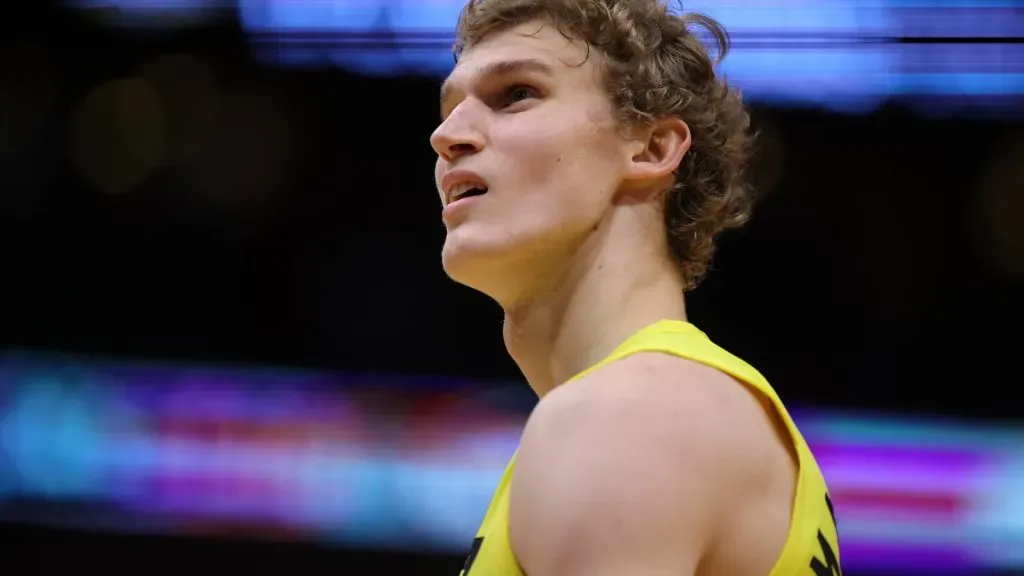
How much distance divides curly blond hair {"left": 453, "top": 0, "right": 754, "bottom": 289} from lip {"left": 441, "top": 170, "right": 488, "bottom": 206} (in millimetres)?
215

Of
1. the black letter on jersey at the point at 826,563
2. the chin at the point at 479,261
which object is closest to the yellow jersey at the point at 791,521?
the black letter on jersey at the point at 826,563

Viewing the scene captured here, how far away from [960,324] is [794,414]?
620 mm

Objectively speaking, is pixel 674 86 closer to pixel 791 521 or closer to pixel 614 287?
pixel 614 287

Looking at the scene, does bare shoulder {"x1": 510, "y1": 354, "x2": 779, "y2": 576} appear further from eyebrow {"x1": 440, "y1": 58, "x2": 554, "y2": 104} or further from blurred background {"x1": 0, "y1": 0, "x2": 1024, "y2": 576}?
blurred background {"x1": 0, "y1": 0, "x2": 1024, "y2": 576}

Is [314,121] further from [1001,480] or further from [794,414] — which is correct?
[1001,480]

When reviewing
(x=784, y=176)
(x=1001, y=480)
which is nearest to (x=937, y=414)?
(x=1001, y=480)

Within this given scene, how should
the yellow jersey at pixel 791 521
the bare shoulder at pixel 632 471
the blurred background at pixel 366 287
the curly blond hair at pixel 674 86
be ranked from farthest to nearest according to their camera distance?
the blurred background at pixel 366 287 → the curly blond hair at pixel 674 86 → the yellow jersey at pixel 791 521 → the bare shoulder at pixel 632 471

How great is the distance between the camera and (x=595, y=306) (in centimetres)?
148

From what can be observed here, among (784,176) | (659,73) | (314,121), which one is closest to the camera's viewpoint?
(659,73)

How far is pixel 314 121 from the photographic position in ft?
13.5

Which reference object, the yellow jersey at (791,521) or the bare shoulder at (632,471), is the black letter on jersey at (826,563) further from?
the bare shoulder at (632,471)

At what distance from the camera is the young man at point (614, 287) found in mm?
1102

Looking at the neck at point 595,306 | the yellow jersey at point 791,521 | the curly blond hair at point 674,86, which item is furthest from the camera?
the curly blond hair at point 674,86

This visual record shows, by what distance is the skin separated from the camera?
1.09 metres
